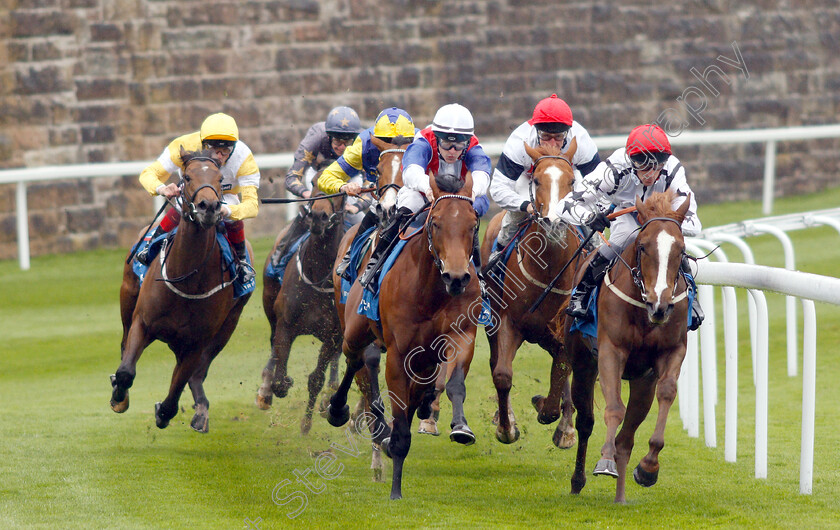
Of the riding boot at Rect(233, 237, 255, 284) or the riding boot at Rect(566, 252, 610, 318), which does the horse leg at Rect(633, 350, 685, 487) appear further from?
the riding boot at Rect(233, 237, 255, 284)

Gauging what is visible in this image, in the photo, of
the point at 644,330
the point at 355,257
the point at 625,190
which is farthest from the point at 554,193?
the point at 355,257

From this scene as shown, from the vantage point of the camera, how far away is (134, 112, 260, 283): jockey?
25.5 ft

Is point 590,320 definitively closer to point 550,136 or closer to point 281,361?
point 550,136

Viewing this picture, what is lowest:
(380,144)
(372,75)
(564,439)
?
(564,439)

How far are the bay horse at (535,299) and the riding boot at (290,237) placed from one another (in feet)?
6.83

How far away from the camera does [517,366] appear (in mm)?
10438

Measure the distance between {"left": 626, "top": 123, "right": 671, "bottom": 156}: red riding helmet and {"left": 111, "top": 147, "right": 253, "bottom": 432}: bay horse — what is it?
2539mm

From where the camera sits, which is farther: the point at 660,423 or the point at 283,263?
the point at 283,263

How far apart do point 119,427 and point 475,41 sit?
1001 cm

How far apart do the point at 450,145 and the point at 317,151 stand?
8.94 feet

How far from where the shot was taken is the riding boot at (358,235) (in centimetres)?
762

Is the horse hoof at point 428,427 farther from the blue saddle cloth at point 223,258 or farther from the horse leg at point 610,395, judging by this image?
the horse leg at point 610,395

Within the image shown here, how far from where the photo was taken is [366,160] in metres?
8.12

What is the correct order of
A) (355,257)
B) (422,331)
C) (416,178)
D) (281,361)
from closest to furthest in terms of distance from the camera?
(422,331), (416,178), (355,257), (281,361)
